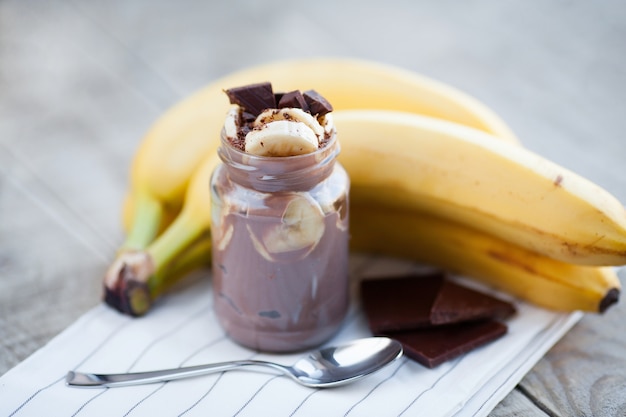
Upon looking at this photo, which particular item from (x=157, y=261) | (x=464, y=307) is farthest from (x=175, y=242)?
(x=464, y=307)

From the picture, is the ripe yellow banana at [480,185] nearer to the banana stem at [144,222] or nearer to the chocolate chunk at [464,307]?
the chocolate chunk at [464,307]

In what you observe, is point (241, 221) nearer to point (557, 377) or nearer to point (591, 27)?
point (557, 377)

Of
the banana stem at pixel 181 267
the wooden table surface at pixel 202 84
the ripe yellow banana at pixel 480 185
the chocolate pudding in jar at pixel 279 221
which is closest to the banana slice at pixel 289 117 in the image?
the chocolate pudding in jar at pixel 279 221

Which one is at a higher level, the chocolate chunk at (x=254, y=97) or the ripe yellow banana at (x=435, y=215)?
the chocolate chunk at (x=254, y=97)

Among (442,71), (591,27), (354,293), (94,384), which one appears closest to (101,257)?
(94,384)

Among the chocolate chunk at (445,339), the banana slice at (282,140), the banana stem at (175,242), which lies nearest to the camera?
the banana slice at (282,140)

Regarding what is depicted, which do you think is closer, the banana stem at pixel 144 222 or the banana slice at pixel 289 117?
the banana slice at pixel 289 117

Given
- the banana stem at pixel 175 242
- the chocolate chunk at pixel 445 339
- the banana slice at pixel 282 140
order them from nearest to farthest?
the banana slice at pixel 282 140 < the chocolate chunk at pixel 445 339 < the banana stem at pixel 175 242

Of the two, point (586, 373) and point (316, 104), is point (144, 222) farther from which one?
point (586, 373)
